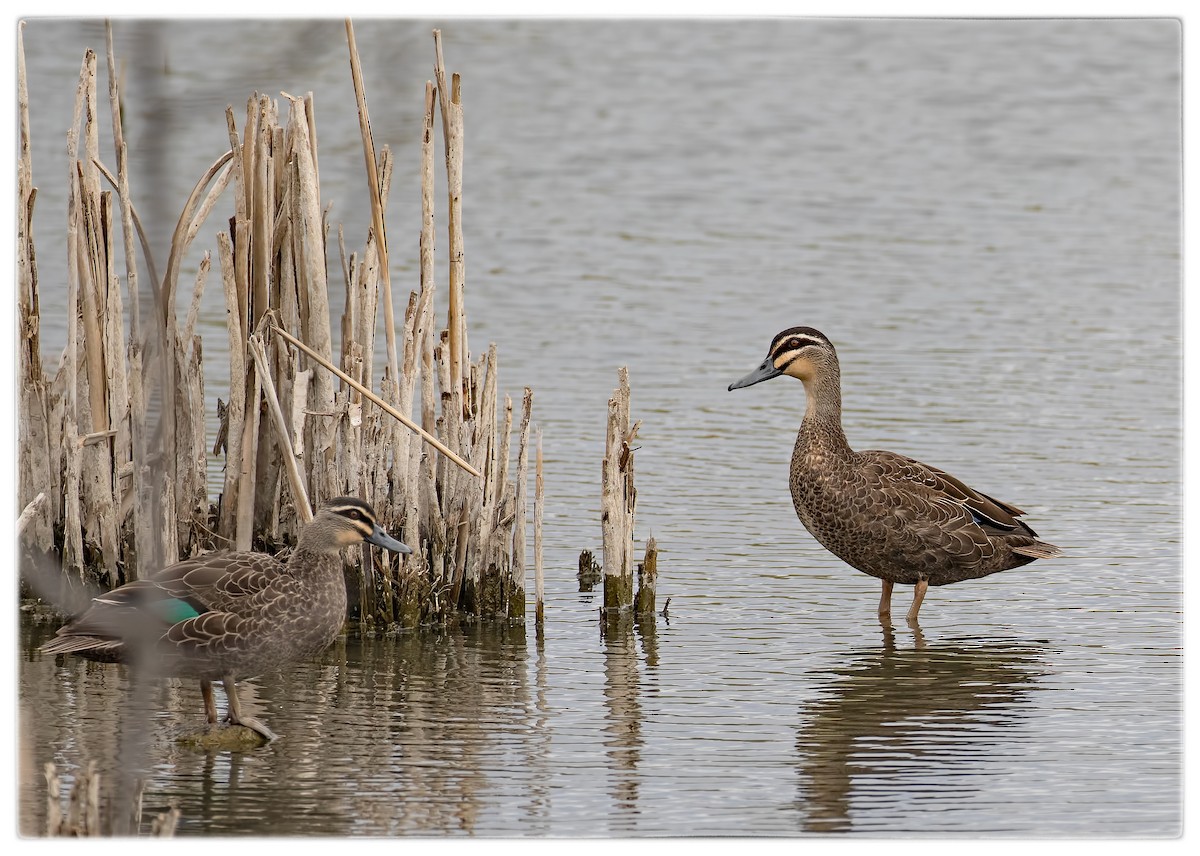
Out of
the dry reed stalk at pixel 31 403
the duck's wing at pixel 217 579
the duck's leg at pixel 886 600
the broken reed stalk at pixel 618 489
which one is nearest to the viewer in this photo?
the duck's wing at pixel 217 579

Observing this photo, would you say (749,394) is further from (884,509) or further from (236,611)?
(236,611)

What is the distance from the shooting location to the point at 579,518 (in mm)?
11836

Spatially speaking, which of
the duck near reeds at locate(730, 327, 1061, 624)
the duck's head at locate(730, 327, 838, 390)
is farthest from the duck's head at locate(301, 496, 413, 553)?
the duck's head at locate(730, 327, 838, 390)

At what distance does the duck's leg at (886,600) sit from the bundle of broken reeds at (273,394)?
2238mm

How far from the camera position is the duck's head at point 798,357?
1098cm

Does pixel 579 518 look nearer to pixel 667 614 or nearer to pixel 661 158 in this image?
pixel 667 614

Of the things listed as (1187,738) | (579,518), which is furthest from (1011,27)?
(1187,738)

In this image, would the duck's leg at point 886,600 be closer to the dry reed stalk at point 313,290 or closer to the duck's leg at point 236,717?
the dry reed stalk at point 313,290

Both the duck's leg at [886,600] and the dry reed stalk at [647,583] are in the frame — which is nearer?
the dry reed stalk at [647,583]

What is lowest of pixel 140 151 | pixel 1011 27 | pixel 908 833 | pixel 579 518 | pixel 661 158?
pixel 908 833

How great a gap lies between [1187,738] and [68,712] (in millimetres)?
5138

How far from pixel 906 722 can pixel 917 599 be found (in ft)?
6.07

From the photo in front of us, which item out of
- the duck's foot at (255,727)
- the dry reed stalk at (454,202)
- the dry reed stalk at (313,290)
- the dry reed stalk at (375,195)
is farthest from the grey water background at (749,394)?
the dry reed stalk at (375,195)

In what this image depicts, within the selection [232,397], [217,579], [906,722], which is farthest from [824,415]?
[217,579]
